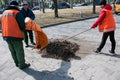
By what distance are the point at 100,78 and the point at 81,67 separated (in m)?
0.92

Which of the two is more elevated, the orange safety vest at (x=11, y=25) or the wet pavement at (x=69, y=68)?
the orange safety vest at (x=11, y=25)

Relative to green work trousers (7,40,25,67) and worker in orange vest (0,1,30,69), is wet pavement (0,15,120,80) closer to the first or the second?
green work trousers (7,40,25,67)

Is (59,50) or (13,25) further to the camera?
(59,50)

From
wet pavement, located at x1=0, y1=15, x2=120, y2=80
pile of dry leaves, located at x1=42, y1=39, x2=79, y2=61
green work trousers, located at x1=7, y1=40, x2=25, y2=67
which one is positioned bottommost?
wet pavement, located at x1=0, y1=15, x2=120, y2=80

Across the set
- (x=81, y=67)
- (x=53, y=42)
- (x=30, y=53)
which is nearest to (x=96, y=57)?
(x=81, y=67)

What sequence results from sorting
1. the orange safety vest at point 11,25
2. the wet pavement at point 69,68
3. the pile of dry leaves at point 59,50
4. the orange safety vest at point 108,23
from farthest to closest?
the pile of dry leaves at point 59,50
the orange safety vest at point 108,23
the orange safety vest at point 11,25
the wet pavement at point 69,68

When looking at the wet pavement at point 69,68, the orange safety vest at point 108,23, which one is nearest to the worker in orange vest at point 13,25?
the wet pavement at point 69,68

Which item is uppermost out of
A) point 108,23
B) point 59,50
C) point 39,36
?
point 108,23

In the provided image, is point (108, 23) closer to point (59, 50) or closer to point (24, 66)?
point (59, 50)

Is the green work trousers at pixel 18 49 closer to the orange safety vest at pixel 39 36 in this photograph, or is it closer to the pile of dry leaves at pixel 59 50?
the orange safety vest at pixel 39 36

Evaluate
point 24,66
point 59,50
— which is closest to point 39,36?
point 59,50

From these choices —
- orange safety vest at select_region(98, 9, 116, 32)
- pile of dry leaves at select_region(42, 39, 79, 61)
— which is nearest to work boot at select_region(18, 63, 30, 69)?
pile of dry leaves at select_region(42, 39, 79, 61)

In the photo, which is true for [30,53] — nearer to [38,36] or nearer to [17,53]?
[38,36]

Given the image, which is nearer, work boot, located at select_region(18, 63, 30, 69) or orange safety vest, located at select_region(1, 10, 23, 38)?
orange safety vest, located at select_region(1, 10, 23, 38)
